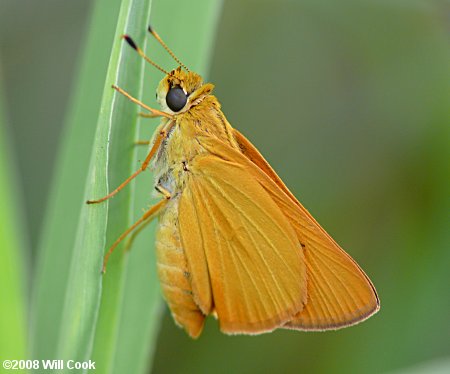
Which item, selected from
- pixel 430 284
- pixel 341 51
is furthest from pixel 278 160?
pixel 430 284

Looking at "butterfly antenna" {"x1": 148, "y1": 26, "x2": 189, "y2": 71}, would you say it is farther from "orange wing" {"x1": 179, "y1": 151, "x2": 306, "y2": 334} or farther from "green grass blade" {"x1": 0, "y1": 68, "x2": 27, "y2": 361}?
"green grass blade" {"x1": 0, "y1": 68, "x2": 27, "y2": 361}

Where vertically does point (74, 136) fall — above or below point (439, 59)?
below

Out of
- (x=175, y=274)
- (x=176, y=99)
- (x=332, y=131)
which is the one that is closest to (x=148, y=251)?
(x=175, y=274)

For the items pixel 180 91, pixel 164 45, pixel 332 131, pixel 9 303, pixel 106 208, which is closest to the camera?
pixel 106 208

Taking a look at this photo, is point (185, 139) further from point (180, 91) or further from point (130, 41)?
point (130, 41)

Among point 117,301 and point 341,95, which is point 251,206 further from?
point 341,95

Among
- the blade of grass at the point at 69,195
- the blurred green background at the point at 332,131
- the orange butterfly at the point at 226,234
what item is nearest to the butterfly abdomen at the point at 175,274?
the orange butterfly at the point at 226,234

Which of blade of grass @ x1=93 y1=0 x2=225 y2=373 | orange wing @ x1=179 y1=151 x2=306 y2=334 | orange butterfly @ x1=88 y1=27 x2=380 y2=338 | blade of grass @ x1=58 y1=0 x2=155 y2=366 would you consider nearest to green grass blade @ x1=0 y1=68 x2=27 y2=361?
blade of grass @ x1=58 y1=0 x2=155 y2=366
